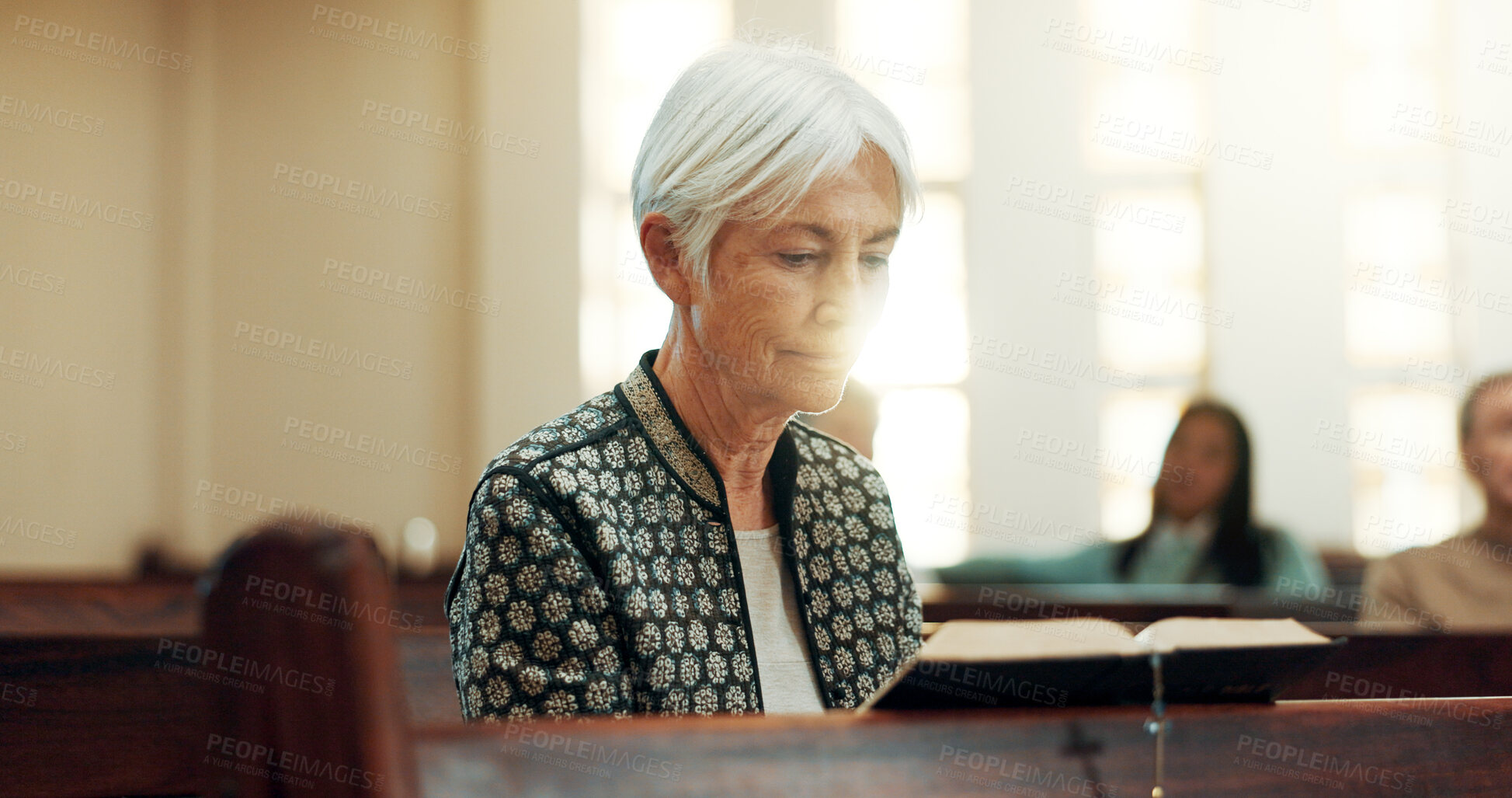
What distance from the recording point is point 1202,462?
14.7 feet

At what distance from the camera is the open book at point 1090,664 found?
2.75ft

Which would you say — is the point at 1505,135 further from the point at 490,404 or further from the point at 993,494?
the point at 490,404

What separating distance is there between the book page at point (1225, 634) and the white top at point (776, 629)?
47cm

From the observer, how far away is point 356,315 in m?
6.29

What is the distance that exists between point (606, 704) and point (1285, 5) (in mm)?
6411

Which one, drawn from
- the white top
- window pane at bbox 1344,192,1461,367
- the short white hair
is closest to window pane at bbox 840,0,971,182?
window pane at bbox 1344,192,1461,367

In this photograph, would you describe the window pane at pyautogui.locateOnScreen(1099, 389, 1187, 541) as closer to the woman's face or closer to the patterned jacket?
the woman's face

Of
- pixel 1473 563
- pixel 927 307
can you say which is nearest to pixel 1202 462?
pixel 1473 563

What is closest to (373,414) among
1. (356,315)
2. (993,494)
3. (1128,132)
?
(356,315)

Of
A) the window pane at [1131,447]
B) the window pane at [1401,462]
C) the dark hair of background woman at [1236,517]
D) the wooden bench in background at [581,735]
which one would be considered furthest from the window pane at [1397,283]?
the wooden bench in background at [581,735]

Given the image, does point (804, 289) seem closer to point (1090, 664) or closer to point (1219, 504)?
point (1090, 664)

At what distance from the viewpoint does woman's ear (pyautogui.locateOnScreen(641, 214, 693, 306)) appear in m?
1.42

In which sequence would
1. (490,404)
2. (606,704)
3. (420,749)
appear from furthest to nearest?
(490,404) → (606,704) → (420,749)

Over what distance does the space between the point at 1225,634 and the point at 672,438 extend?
69 centimetres
